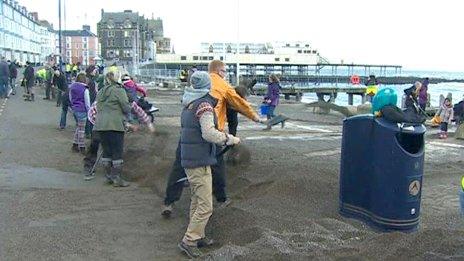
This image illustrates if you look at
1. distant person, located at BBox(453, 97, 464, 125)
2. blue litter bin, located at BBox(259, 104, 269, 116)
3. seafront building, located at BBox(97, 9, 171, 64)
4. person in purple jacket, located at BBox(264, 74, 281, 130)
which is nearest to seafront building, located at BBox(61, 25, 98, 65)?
seafront building, located at BBox(97, 9, 171, 64)

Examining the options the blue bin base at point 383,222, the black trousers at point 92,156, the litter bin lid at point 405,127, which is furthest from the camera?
the black trousers at point 92,156

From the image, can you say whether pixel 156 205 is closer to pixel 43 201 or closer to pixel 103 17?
pixel 43 201

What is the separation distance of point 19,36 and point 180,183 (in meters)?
108

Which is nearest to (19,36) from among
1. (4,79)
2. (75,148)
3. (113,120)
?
(4,79)

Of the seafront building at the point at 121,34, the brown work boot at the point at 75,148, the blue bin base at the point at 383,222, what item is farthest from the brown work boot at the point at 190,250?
the seafront building at the point at 121,34

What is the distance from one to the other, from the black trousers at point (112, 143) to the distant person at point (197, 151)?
321 cm

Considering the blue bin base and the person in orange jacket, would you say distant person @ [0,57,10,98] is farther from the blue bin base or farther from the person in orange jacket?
the blue bin base

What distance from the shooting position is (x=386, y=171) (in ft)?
19.2

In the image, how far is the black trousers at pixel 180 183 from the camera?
6.57 m

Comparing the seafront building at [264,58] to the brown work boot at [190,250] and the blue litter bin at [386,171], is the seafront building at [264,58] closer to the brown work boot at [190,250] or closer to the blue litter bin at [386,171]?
the blue litter bin at [386,171]

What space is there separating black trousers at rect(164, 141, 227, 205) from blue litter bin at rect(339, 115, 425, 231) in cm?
159

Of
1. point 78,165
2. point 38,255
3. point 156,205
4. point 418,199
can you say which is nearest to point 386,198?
point 418,199

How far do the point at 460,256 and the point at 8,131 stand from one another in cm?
1269

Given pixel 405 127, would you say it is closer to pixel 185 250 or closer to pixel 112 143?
pixel 185 250
